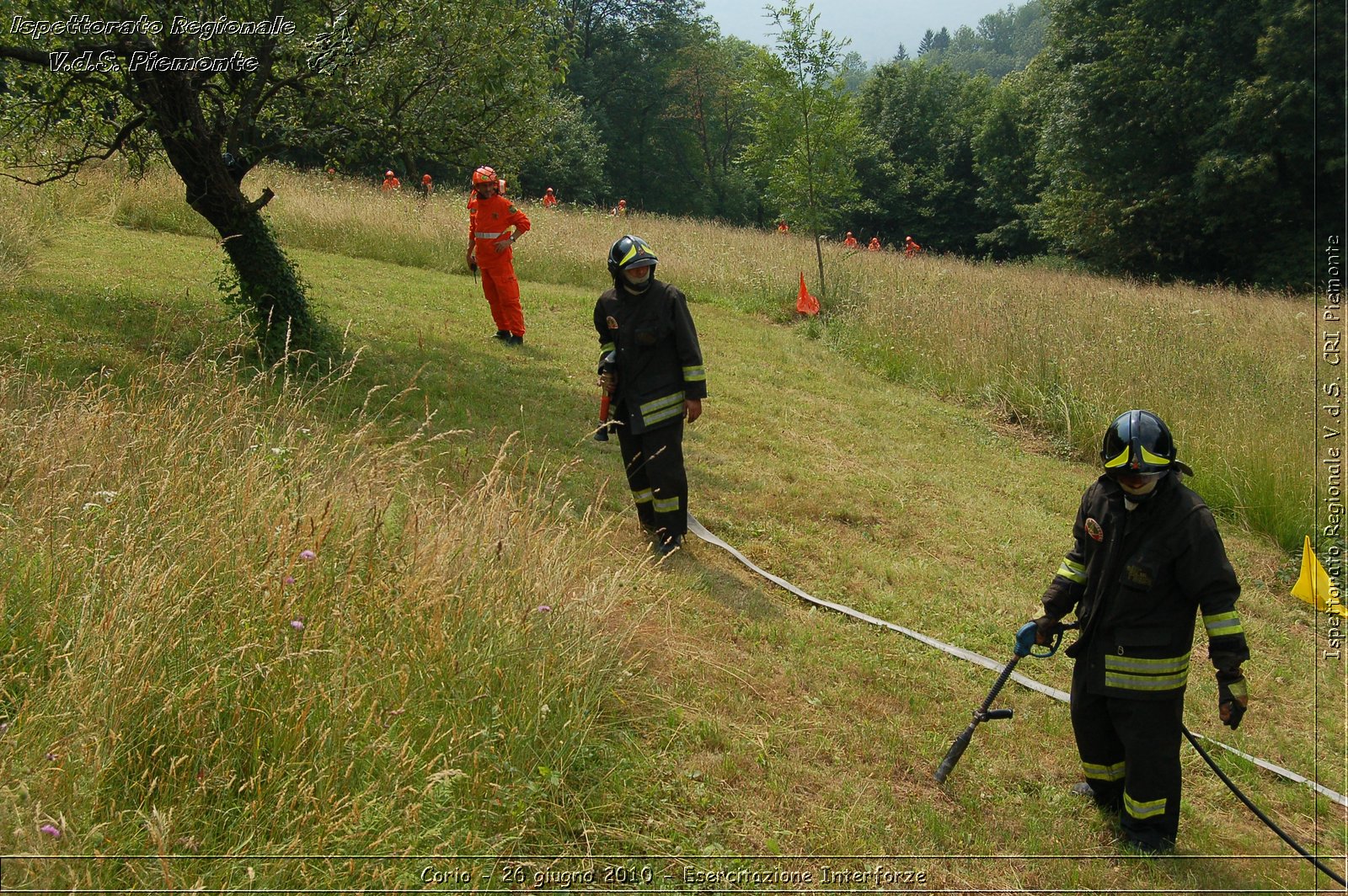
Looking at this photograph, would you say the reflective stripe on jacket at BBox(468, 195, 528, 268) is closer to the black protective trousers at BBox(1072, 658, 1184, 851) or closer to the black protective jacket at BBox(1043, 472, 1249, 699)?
the black protective jacket at BBox(1043, 472, 1249, 699)

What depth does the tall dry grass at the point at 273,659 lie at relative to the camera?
2.84 m

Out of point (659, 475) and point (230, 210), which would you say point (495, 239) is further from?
point (659, 475)

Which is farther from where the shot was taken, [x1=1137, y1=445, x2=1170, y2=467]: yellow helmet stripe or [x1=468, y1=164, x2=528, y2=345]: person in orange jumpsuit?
[x1=468, y1=164, x2=528, y2=345]: person in orange jumpsuit

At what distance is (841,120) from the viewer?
17.3 meters

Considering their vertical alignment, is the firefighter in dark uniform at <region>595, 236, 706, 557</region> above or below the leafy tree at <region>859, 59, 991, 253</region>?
below

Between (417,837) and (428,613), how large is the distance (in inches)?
40.7

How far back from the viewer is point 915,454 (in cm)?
984

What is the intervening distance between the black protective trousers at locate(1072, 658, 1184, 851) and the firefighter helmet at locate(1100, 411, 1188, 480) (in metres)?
0.92

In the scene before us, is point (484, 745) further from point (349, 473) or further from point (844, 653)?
point (844, 653)

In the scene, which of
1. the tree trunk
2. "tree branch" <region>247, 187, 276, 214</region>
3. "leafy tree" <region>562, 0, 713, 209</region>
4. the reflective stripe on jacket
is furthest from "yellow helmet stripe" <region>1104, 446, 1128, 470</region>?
"leafy tree" <region>562, 0, 713, 209</region>

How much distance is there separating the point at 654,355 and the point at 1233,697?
370 centimetres

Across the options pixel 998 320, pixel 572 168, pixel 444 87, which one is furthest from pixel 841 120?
pixel 572 168

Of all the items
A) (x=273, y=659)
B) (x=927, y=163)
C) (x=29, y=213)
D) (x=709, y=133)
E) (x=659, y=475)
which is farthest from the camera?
(x=709, y=133)

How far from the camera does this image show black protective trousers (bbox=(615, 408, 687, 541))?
243 inches
